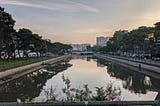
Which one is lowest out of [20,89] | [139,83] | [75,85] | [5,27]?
[139,83]

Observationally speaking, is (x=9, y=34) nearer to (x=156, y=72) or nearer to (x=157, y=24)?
(x=156, y=72)

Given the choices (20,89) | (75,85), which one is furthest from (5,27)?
(75,85)

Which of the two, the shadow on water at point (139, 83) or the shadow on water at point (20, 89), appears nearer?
the shadow on water at point (20, 89)

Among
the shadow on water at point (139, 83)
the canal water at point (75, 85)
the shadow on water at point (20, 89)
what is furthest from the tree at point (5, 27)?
the shadow on water at point (139, 83)

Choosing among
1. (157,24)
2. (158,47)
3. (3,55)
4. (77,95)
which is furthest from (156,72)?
(77,95)

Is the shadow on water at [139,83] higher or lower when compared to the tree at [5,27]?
lower

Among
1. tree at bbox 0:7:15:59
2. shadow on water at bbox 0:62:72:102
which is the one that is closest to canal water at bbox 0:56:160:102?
shadow on water at bbox 0:62:72:102

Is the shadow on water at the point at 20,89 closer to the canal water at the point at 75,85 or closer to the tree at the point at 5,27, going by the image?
the canal water at the point at 75,85

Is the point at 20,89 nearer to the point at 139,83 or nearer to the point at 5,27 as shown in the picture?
the point at 139,83

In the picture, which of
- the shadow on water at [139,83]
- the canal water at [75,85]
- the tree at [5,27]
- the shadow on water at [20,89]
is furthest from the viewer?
the tree at [5,27]

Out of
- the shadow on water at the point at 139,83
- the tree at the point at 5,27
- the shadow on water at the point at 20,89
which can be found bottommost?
the shadow on water at the point at 139,83

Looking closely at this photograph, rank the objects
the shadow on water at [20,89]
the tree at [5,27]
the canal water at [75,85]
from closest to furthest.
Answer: the shadow on water at [20,89] → the canal water at [75,85] → the tree at [5,27]

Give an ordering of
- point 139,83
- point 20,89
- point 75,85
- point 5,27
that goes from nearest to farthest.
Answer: point 20,89 → point 75,85 → point 139,83 → point 5,27

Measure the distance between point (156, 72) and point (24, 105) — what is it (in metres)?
48.7
